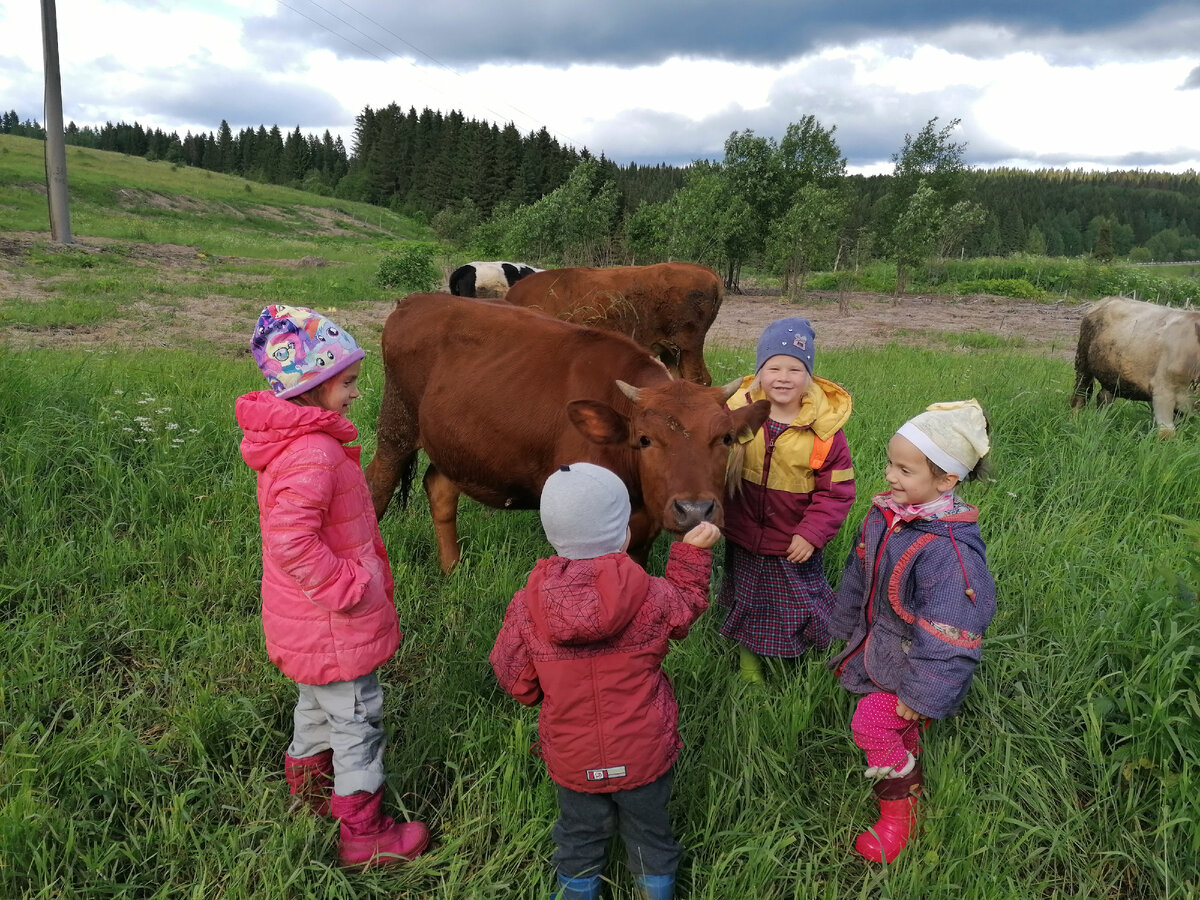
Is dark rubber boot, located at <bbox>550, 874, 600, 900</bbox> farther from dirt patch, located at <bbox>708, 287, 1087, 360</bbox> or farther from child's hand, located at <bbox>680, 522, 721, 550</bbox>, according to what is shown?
dirt patch, located at <bbox>708, 287, 1087, 360</bbox>

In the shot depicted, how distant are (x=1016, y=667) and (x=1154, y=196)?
551 ft

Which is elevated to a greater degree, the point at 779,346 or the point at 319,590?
the point at 779,346

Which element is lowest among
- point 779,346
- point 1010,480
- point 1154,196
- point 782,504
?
point 1010,480

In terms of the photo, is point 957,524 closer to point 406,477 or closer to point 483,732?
point 483,732

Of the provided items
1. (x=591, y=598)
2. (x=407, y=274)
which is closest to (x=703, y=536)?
(x=591, y=598)

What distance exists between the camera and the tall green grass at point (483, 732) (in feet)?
7.59

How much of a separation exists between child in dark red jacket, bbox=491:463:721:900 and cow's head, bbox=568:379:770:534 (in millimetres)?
586

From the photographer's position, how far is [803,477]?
3209mm

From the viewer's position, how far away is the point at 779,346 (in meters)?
3.10

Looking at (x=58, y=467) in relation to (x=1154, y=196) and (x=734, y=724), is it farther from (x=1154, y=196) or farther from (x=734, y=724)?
(x=1154, y=196)

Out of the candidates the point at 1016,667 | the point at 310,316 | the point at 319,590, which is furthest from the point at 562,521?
the point at 1016,667

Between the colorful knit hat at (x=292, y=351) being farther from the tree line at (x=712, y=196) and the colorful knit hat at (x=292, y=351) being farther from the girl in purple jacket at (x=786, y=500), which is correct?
the tree line at (x=712, y=196)

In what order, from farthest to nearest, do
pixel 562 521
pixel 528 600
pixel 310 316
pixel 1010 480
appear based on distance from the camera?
pixel 1010 480, pixel 310 316, pixel 528 600, pixel 562 521

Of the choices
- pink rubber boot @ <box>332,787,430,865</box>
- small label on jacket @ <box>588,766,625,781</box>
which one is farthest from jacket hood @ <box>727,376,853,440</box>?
pink rubber boot @ <box>332,787,430,865</box>
